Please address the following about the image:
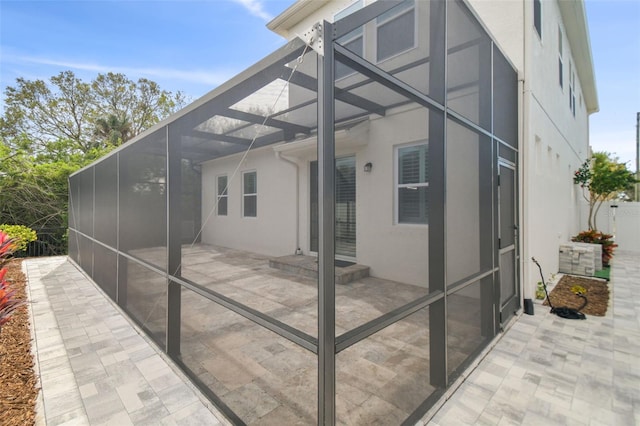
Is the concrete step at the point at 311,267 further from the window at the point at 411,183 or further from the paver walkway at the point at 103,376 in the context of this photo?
the paver walkway at the point at 103,376

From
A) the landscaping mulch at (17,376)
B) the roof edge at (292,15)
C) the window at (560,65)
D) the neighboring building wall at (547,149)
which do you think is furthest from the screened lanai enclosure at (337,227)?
the roof edge at (292,15)

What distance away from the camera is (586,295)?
468cm

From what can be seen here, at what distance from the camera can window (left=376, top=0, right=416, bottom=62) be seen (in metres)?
2.51

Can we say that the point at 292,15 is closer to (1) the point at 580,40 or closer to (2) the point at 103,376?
(1) the point at 580,40

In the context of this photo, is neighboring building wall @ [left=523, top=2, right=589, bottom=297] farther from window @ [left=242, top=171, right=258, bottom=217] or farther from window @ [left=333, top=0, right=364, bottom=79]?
window @ [left=242, top=171, right=258, bottom=217]

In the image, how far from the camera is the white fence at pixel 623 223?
9352 mm

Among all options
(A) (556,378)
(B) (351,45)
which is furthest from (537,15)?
(A) (556,378)

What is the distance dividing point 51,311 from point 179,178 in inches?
127

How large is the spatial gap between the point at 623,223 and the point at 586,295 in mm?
7446

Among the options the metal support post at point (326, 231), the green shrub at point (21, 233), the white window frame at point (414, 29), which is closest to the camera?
the metal support post at point (326, 231)

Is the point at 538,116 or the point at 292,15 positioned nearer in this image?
the point at 538,116

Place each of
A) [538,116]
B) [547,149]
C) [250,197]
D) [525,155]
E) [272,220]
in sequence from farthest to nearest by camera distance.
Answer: [272,220]
[250,197]
[547,149]
[538,116]
[525,155]

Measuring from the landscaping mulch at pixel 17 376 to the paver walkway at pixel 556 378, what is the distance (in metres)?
2.85

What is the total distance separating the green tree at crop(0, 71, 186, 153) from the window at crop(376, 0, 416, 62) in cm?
1520
